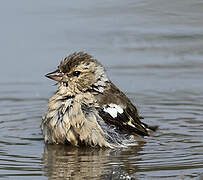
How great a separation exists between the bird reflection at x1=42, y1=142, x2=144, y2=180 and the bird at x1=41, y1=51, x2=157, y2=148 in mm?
138

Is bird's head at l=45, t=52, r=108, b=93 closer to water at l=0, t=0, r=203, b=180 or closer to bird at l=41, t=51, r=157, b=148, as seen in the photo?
bird at l=41, t=51, r=157, b=148

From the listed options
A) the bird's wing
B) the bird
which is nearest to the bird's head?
the bird

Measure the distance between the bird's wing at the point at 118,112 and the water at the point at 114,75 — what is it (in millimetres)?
217

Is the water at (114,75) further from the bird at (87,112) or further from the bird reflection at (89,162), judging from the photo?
the bird at (87,112)

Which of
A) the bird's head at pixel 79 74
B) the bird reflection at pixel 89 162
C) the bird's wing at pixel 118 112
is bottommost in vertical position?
the bird reflection at pixel 89 162

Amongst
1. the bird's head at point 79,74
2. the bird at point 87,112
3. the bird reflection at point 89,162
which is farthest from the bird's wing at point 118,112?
the bird reflection at point 89,162

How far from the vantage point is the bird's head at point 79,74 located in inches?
363

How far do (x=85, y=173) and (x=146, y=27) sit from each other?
722cm

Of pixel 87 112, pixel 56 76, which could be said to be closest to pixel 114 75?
pixel 56 76

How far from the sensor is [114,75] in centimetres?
1209

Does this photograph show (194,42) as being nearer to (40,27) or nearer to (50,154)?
(40,27)

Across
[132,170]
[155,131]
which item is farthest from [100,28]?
[132,170]

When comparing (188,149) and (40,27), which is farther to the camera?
(40,27)

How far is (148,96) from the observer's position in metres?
11.2
